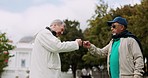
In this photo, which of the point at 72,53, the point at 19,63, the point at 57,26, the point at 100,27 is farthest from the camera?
the point at 19,63

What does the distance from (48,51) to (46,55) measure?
2.5 inches

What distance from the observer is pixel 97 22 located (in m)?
32.8

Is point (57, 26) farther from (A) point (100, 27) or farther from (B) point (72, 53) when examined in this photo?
(B) point (72, 53)

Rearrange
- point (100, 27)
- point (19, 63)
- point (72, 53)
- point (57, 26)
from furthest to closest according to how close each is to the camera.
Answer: point (19, 63) → point (72, 53) → point (100, 27) → point (57, 26)

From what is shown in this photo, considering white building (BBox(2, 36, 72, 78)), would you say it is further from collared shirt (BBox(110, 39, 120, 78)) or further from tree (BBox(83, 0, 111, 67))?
collared shirt (BBox(110, 39, 120, 78))

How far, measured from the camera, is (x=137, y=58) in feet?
15.5

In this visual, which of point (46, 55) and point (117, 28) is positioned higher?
point (117, 28)

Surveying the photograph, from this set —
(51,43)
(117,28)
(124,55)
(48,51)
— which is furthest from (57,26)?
(124,55)

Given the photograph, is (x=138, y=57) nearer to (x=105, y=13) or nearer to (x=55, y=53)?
(x=55, y=53)

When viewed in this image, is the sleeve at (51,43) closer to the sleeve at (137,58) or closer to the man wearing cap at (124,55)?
the man wearing cap at (124,55)

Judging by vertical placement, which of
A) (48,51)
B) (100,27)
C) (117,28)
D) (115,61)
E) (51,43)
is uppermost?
(100,27)

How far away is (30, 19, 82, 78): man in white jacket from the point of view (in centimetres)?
467

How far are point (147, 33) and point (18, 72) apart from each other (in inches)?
1729

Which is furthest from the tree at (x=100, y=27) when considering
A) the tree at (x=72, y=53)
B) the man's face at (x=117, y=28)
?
the man's face at (x=117, y=28)
